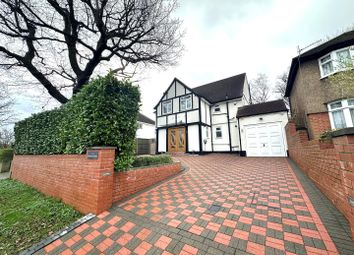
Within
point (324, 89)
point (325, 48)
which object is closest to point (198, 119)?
point (324, 89)

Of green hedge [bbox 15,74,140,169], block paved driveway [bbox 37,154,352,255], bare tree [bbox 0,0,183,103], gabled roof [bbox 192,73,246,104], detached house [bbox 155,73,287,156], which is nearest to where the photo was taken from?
block paved driveway [bbox 37,154,352,255]

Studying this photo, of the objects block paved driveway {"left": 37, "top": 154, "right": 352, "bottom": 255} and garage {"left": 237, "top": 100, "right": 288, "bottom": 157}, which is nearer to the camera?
block paved driveway {"left": 37, "top": 154, "right": 352, "bottom": 255}

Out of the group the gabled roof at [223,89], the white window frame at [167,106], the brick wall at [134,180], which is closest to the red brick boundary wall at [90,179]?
the brick wall at [134,180]

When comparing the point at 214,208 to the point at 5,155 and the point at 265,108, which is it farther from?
the point at 5,155

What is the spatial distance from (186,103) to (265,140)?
26.5 feet

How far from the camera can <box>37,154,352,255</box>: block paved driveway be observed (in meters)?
2.10

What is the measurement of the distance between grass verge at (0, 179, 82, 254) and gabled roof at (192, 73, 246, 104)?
1474cm

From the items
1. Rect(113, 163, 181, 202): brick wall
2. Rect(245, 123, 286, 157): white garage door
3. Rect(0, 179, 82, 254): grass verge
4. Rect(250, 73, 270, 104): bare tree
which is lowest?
Rect(0, 179, 82, 254): grass verge

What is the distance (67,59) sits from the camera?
8.90 m

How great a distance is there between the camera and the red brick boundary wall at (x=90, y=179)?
3.36 meters

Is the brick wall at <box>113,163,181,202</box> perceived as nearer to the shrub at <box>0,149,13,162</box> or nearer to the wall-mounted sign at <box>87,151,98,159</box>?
the wall-mounted sign at <box>87,151,98,159</box>

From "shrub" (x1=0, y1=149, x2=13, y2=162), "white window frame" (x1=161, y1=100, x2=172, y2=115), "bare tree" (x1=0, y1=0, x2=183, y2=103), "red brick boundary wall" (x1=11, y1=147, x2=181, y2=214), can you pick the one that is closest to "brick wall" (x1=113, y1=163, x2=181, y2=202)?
"red brick boundary wall" (x1=11, y1=147, x2=181, y2=214)

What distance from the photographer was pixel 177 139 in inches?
616

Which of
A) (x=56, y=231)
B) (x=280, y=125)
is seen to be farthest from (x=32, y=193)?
(x=280, y=125)
